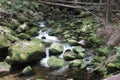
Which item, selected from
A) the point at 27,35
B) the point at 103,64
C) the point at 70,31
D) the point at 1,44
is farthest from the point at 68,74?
the point at 70,31

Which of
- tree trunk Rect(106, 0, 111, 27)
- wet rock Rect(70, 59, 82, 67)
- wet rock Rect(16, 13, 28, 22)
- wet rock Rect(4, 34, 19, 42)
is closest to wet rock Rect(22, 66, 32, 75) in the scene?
wet rock Rect(70, 59, 82, 67)

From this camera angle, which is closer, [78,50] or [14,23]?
[78,50]

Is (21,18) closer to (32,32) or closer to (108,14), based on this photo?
(32,32)

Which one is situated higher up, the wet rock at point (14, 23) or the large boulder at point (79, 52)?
the wet rock at point (14, 23)

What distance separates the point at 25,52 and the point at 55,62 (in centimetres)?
90

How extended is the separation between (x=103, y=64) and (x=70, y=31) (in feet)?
14.1

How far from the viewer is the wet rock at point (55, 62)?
297 inches

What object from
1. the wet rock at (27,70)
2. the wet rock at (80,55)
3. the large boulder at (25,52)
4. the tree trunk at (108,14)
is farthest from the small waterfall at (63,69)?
the tree trunk at (108,14)

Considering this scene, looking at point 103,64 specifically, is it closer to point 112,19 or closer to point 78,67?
point 78,67

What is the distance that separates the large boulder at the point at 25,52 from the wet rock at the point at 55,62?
41 cm

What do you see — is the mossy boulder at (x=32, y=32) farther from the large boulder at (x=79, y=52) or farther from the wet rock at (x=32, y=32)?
the large boulder at (x=79, y=52)

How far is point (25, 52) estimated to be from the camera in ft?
25.0

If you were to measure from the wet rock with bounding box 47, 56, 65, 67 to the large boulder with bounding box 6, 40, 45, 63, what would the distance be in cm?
41

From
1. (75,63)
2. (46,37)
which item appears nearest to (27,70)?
(75,63)
